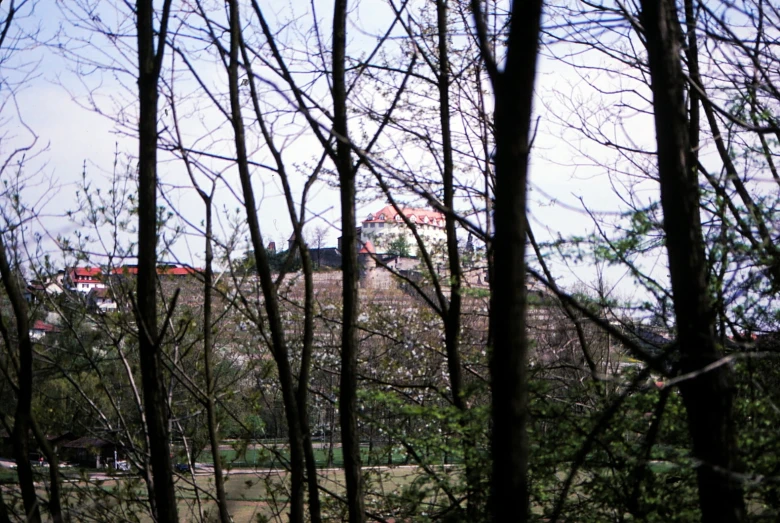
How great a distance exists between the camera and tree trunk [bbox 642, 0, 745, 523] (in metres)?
2.87

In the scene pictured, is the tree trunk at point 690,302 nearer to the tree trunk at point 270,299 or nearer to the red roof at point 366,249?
the tree trunk at point 270,299

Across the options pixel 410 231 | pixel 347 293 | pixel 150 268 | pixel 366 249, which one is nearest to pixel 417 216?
pixel 410 231

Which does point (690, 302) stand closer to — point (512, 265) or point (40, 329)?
point (512, 265)

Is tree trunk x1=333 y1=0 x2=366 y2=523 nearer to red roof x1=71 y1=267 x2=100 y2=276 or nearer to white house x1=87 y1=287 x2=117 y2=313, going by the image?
red roof x1=71 y1=267 x2=100 y2=276

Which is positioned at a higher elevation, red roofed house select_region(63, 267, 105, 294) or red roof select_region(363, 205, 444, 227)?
red roof select_region(363, 205, 444, 227)

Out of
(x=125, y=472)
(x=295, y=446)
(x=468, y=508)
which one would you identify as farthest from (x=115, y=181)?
(x=468, y=508)

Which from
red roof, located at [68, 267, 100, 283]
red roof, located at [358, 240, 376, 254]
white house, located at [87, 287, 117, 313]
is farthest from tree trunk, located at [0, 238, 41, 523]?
red roof, located at [358, 240, 376, 254]

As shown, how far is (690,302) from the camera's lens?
115 inches

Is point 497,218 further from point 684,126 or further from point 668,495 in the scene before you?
point 668,495

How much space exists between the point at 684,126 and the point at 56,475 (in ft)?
15.3

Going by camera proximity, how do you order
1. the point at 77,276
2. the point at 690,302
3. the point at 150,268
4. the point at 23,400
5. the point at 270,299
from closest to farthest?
the point at 690,302 → the point at 150,268 → the point at 270,299 → the point at 23,400 → the point at 77,276

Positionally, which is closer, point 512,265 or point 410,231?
point 512,265

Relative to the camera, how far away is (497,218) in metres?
2.26

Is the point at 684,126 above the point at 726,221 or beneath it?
above
